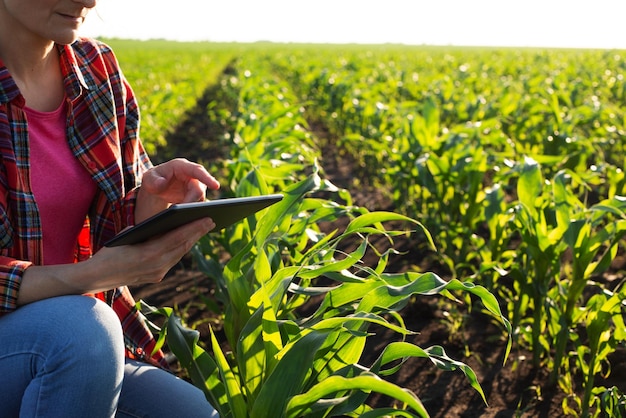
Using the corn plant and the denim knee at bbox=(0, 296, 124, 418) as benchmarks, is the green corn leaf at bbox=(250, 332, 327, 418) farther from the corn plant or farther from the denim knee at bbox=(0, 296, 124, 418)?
the denim knee at bbox=(0, 296, 124, 418)

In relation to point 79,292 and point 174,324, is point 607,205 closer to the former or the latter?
point 174,324

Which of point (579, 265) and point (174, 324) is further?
point (579, 265)

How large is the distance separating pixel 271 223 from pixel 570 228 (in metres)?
1.07

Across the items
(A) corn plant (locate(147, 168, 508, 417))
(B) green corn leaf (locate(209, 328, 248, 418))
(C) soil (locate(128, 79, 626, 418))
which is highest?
(A) corn plant (locate(147, 168, 508, 417))

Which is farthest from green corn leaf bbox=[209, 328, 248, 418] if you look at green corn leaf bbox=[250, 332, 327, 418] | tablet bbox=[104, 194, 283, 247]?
tablet bbox=[104, 194, 283, 247]

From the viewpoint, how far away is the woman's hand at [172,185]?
1781mm

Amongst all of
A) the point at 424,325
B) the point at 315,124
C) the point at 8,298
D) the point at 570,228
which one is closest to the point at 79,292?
the point at 8,298

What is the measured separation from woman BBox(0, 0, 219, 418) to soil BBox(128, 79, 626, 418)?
924 millimetres

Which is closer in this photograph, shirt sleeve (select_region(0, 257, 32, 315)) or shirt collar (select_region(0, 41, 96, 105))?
shirt sleeve (select_region(0, 257, 32, 315))

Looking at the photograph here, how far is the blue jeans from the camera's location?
1.41 metres

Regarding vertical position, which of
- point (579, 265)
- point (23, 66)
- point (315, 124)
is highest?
point (23, 66)

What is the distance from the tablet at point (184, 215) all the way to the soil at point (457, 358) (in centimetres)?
86

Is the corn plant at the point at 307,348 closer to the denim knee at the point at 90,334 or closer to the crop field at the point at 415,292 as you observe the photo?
the crop field at the point at 415,292

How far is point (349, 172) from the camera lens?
6.71 m
